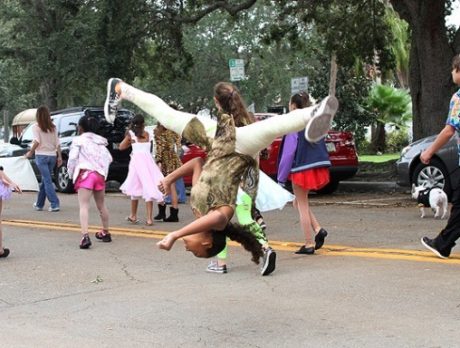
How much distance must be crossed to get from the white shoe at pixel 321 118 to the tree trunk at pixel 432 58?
10672 millimetres

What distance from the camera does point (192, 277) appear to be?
710 centimetres

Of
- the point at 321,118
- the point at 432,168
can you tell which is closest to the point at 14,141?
the point at 432,168

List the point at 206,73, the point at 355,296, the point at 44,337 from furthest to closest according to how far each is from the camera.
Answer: the point at 206,73
the point at 355,296
the point at 44,337

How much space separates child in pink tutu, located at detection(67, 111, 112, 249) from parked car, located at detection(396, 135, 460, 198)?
534 centimetres

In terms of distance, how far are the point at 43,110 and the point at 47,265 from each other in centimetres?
491

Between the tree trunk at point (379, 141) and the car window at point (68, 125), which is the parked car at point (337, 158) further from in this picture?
the tree trunk at point (379, 141)

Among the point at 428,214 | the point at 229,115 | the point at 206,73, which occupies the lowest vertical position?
the point at 428,214

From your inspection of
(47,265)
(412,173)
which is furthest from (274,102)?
(47,265)

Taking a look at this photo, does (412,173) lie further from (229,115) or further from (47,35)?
(47,35)

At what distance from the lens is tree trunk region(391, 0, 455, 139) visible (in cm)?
1439

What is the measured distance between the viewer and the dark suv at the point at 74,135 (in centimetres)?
1647

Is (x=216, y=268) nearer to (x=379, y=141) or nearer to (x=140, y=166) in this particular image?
(x=140, y=166)

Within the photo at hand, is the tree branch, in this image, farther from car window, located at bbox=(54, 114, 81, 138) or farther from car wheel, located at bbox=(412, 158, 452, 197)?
car wheel, located at bbox=(412, 158, 452, 197)

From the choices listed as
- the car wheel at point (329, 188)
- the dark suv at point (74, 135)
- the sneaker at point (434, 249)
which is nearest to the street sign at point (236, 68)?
the dark suv at point (74, 135)
